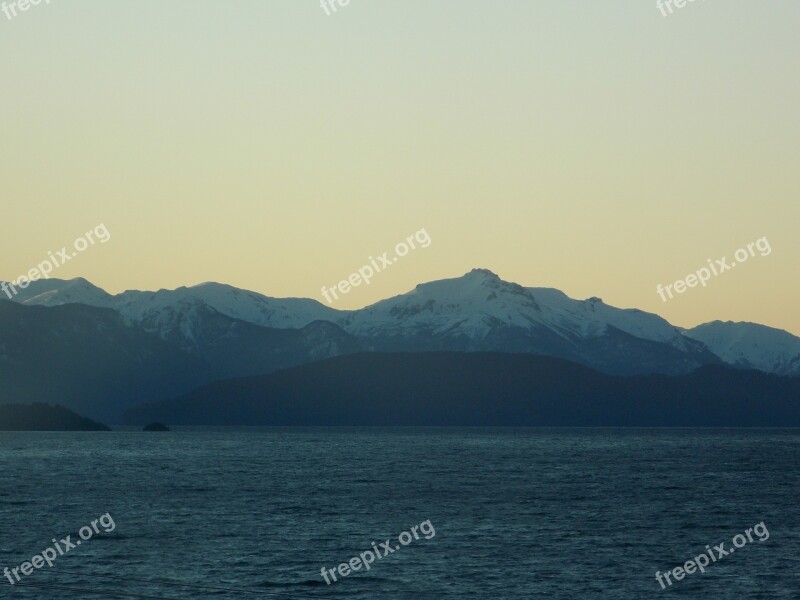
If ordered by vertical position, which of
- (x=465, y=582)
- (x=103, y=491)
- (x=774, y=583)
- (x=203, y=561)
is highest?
(x=103, y=491)

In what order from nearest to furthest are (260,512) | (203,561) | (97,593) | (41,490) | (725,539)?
(97,593) < (203,561) < (725,539) < (260,512) < (41,490)

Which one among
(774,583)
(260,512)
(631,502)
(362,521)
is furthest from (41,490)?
(774,583)

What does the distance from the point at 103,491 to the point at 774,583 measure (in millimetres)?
90940

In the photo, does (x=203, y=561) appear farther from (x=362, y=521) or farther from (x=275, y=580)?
(x=362, y=521)

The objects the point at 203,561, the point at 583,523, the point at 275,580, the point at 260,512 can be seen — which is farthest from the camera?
the point at 260,512

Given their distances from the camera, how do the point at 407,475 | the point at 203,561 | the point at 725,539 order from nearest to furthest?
the point at 203,561, the point at 725,539, the point at 407,475

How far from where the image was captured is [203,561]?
3497 inches

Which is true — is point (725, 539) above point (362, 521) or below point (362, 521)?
below

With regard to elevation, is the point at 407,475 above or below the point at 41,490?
below

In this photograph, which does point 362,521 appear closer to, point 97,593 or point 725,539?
point 725,539

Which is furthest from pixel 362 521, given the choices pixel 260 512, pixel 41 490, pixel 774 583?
pixel 41 490

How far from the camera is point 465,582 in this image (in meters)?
82.0

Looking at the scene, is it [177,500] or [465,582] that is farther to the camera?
[177,500]

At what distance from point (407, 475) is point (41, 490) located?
53.2 meters
